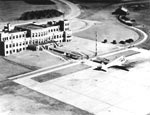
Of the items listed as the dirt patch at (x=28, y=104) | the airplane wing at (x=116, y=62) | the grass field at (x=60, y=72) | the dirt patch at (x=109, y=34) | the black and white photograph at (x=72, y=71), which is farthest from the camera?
the dirt patch at (x=109, y=34)

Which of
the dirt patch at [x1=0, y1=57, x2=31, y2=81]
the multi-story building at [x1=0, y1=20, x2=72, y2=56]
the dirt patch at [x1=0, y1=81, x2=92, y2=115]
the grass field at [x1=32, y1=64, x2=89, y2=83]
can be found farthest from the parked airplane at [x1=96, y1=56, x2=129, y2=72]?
the multi-story building at [x1=0, y1=20, x2=72, y2=56]

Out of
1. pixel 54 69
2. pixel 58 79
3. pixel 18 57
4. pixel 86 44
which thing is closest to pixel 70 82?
pixel 58 79

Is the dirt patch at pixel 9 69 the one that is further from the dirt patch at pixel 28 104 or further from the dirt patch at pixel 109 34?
the dirt patch at pixel 109 34

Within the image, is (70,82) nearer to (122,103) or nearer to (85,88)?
(85,88)

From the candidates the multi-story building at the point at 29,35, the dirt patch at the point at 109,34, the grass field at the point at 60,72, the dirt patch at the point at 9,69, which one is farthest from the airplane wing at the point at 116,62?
the multi-story building at the point at 29,35

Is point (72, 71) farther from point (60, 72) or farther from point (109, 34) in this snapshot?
point (109, 34)

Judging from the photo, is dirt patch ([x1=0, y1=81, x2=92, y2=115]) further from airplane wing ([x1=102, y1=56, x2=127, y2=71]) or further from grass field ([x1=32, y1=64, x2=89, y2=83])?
airplane wing ([x1=102, y1=56, x2=127, y2=71])

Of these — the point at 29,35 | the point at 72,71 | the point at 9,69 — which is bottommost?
the point at 72,71

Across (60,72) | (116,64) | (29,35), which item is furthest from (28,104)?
(29,35)
